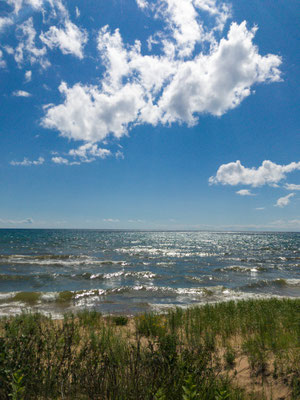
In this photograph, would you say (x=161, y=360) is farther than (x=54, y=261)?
No

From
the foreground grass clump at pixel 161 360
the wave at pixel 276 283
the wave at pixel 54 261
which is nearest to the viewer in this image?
the foreground grass clump at pixel 161 360

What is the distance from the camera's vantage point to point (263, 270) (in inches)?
1171

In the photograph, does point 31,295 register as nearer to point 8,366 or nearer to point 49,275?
point 49,275

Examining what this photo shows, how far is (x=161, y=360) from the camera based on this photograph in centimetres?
349

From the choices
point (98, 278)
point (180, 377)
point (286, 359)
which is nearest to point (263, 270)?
point (98, 278)

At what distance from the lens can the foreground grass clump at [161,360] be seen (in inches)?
122

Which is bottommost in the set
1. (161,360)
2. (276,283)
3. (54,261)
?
(54,261)

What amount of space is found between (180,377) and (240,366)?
125 inches

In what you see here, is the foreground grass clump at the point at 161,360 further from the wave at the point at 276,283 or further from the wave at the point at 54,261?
the wave at the point at 54,261

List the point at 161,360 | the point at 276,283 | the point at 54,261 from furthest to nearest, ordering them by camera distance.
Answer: the point at 54,261, the point at 276,283, the point at 161,360

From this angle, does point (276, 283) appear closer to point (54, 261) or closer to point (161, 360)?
point (161, 360)

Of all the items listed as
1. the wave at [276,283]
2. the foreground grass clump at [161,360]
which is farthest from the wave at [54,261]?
the foreground grass clump at [161,360]

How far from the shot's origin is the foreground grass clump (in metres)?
3.11

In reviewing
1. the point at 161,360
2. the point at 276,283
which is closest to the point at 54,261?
the point at 276,283
